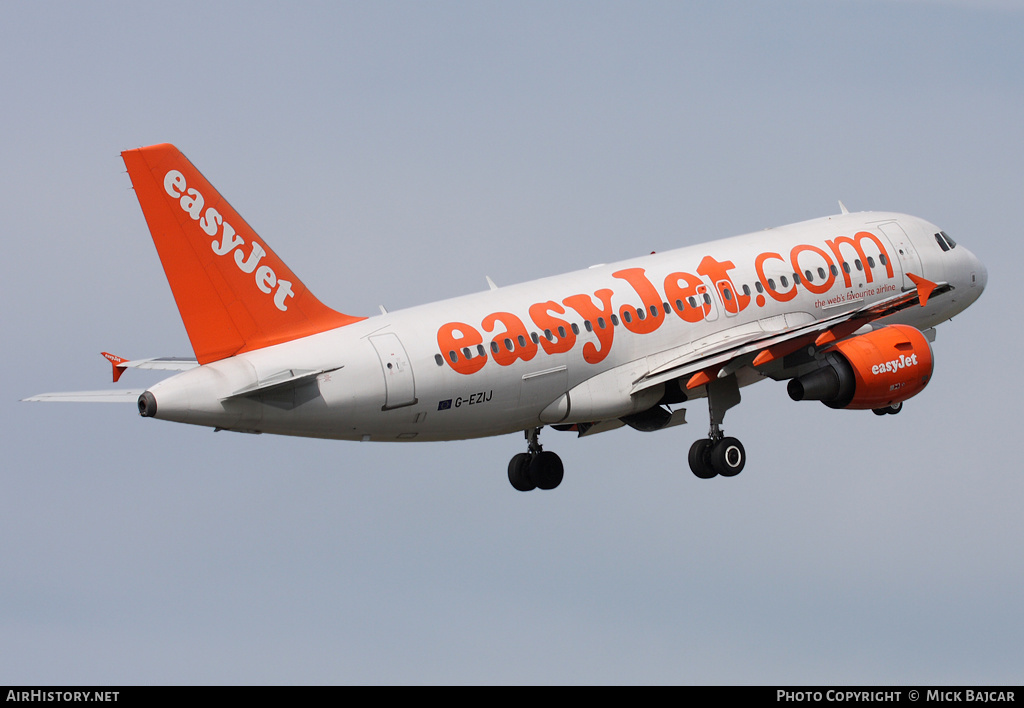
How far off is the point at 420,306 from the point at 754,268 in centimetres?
984

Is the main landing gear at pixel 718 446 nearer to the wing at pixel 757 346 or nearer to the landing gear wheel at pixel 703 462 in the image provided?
the landing gear wheel at pixel 703 462

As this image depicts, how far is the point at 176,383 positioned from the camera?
45.5 metres

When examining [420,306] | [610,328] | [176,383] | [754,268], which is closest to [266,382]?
[176,383]

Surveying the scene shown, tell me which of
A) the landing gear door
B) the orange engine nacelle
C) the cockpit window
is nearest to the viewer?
the landing gear door

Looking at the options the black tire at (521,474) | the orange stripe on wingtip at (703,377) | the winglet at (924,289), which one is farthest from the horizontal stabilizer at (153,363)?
the winglet at (924,289)

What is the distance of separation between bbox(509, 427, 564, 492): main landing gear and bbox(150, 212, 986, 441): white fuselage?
4.24 m

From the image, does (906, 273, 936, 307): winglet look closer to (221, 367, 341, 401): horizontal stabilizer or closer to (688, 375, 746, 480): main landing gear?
(688, 375, 746, 480): main landing gear

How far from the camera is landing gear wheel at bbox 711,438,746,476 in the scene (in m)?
52.6

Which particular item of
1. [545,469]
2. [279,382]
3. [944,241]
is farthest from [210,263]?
[944,241]

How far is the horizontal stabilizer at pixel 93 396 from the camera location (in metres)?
48.0

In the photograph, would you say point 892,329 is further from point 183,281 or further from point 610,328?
point 183,281

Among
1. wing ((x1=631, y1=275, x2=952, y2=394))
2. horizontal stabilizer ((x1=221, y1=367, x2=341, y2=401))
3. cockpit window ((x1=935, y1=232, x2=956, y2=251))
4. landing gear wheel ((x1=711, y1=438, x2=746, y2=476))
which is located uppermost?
cockpit window ((x1=935, y1=232, x2=956, y2=251))

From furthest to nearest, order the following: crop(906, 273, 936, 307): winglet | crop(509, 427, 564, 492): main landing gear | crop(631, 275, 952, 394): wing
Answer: crop(509, 427, 564, 492): main landing gear < crop(631, 275, 952, 394): wing < crop(906, 273, 936, 307): winglet

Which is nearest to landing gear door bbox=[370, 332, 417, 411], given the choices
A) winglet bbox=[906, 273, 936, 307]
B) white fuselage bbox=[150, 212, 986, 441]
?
white fuselage bbox=[150, 212, 986, 441]
